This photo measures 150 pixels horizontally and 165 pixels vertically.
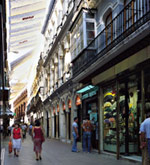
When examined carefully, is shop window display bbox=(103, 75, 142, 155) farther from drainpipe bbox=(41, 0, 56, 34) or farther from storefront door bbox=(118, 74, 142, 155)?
drainpipe bbox=(41, 0, 56, 34)

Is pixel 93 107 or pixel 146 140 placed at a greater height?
pixel 93 107

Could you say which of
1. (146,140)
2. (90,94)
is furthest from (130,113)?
(90,94)

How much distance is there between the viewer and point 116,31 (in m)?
12.0

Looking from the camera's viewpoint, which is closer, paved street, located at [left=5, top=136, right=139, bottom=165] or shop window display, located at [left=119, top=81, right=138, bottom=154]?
paved street, located at [left=5, top=136, right=139, bottom=165]

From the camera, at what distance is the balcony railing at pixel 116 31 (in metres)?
9.70

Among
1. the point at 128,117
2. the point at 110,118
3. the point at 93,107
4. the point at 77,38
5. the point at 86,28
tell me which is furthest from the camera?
the point at 77,38

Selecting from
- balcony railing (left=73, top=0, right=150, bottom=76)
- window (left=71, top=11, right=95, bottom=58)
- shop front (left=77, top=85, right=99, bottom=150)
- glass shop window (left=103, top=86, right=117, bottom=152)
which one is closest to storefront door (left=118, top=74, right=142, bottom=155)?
glass shop window (left=103, top=86, right=117, bottom=152)

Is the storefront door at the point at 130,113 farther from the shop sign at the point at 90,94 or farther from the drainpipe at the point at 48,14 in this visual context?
the drainpipe at the point at 48,14

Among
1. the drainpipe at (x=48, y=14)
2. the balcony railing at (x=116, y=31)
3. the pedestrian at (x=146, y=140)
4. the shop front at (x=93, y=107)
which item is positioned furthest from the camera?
the drainpipe at (x=48, y=14)

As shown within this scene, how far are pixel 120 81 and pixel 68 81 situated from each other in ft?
32.4

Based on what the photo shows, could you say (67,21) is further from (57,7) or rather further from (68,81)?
(57,7)

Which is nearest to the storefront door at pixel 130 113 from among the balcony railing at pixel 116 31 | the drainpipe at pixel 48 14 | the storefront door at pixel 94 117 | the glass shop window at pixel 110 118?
the glass shop window at pixel 110 118

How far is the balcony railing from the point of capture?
970cm

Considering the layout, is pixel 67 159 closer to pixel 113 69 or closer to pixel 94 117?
pixel 113 69
